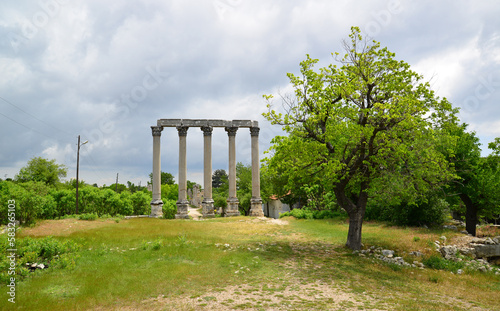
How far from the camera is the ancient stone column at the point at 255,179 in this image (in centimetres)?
3681

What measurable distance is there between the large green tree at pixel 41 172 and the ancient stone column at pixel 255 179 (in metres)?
39.4

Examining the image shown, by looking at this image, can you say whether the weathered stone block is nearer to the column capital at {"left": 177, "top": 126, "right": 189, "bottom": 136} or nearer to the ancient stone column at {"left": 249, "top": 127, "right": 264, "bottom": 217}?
the ancient stone column at {"left": 249, "top": 127, "right": 264, "bottom": 217}

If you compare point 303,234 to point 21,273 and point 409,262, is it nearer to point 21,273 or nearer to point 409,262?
point 409,262

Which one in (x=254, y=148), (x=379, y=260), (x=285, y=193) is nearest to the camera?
(x=379, y=260)

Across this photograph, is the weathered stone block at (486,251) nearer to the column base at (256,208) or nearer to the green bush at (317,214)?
the green bush at (317,214)

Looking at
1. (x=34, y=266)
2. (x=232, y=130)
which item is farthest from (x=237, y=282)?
(x=232, y=130)

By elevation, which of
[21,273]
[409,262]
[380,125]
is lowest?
[409,262]

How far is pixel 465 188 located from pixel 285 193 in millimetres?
26133

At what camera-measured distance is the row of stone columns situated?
3556 cm

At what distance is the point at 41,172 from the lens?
55031 millimetres

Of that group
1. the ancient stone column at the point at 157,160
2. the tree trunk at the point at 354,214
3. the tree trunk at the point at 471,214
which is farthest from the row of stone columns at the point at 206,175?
the tree trunk at the point at 354,214

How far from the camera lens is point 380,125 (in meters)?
14.7

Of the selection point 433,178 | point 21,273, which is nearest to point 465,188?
point 433,178

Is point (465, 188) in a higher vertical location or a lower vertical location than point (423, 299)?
higher
